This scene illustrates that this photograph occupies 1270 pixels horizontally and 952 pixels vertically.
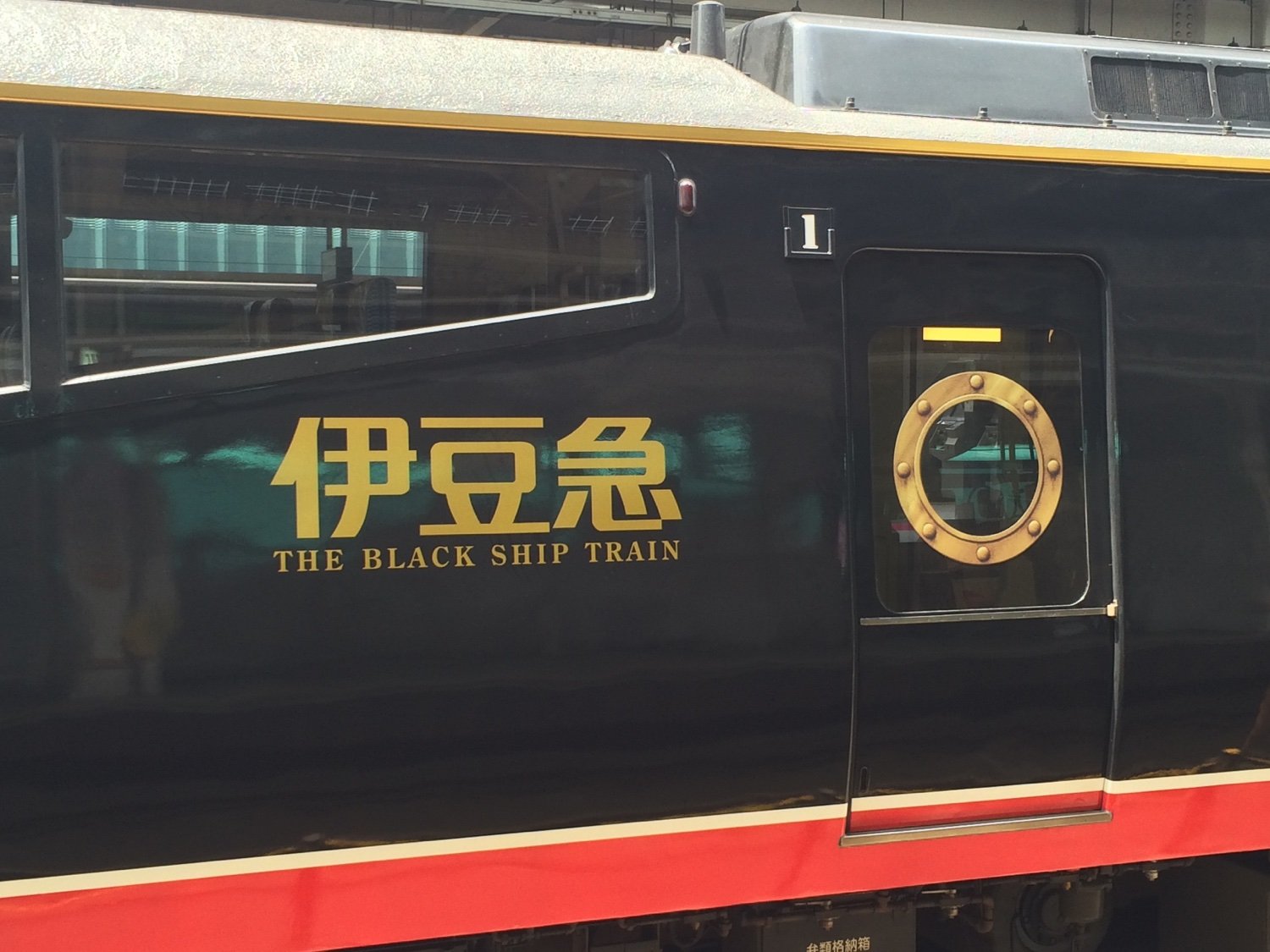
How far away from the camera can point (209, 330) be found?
9.30 ft

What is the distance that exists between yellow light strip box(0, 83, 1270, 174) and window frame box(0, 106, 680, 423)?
19 mm

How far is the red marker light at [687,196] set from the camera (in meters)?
3.15

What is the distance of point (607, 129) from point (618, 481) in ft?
2.79

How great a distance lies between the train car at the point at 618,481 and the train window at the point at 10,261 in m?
0.01

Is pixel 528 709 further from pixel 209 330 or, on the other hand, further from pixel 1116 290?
pixel 1116 290

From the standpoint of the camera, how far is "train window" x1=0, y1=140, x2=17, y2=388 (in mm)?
2703

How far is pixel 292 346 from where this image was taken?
2.88 m

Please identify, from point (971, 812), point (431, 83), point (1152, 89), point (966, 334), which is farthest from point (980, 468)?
point (431, 83)

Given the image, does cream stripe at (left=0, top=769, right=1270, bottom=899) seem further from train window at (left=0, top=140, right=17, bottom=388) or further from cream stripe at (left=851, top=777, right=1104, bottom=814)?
train window at (left=0, top=140, right=17, bottom=388)

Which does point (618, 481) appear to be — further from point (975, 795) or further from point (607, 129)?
point (975, 795)

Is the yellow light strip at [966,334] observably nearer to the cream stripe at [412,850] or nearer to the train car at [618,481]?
the train car at [618,481]

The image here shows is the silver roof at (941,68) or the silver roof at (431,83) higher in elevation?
the silver roof at (941,68)

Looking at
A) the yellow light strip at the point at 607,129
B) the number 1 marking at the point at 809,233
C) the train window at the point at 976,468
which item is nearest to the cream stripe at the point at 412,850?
the train window at the point at 976,468

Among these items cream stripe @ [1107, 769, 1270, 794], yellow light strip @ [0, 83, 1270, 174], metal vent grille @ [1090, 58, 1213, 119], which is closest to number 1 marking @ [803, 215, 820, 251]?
yellow light strip @ [0, 83, 1270, 174]
